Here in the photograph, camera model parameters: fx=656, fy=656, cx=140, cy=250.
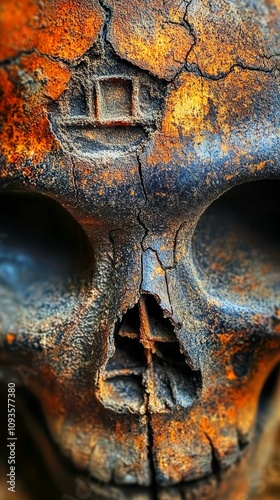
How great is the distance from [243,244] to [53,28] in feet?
1.09

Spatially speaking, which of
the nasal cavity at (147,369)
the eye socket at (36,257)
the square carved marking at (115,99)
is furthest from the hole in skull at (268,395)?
the square carved marking at (115,99)

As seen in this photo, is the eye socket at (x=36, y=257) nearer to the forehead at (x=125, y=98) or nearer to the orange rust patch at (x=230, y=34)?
the forehead at (x=125, y=98)

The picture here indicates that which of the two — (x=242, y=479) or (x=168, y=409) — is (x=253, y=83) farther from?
(x=242, y=479)

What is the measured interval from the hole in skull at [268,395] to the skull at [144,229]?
70mm

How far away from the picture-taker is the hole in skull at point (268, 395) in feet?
2.89

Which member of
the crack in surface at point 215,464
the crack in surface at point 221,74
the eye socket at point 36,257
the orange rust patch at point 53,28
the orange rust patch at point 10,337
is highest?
the orange rust patch at point 53,28

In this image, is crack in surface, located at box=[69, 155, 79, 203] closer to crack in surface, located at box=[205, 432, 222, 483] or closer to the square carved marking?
the square carved marking

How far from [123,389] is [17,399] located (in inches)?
9.1

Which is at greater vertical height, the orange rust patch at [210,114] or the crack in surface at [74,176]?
the orange rust patch at [210,114]

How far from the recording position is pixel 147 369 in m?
0.69

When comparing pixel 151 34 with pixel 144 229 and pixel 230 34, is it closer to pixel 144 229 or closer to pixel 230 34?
pixel 230 34

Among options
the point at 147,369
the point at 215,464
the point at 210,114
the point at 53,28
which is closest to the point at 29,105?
the point at 53,28

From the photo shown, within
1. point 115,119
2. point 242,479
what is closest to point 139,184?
point 115,119

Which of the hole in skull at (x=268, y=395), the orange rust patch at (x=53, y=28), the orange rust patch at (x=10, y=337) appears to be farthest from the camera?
the hole in skull at (x=268, y=395)
